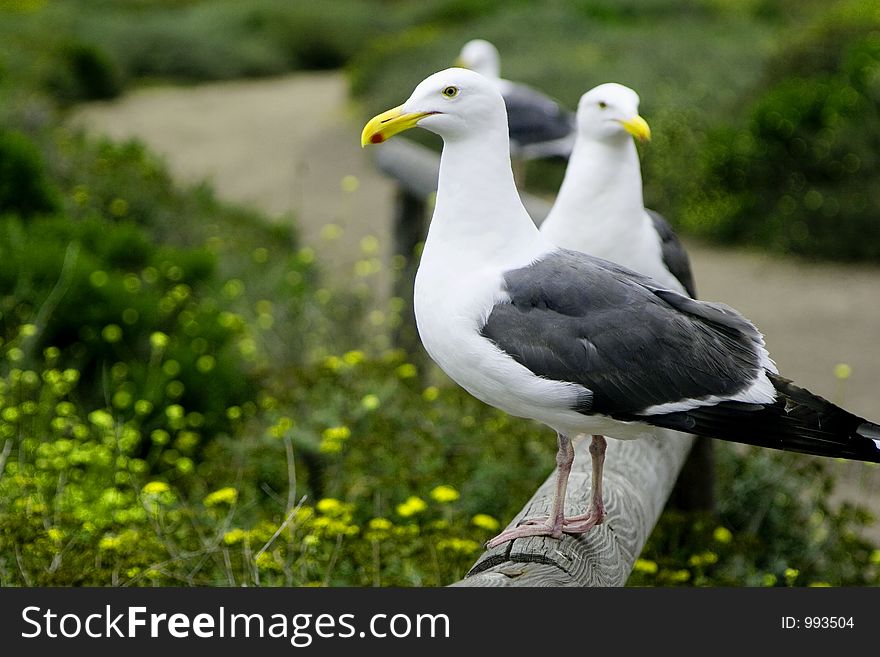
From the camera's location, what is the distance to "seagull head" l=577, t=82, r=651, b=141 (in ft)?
10.6

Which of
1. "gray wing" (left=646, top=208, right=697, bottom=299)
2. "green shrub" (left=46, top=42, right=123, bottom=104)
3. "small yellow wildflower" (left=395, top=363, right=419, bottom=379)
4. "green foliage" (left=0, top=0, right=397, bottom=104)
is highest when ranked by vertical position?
"green foliage" (left=0, top=0, right=397, bottom=104)

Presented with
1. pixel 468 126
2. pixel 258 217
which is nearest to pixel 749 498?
pixel 468 126

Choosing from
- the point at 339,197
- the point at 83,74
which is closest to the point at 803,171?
the point at 339,197

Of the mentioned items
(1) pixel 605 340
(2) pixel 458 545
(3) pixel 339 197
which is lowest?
(2) pixel 458 545

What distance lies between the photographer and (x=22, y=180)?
248 inches

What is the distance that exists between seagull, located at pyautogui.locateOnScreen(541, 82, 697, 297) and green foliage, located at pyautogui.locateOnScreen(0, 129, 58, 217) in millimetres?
3894

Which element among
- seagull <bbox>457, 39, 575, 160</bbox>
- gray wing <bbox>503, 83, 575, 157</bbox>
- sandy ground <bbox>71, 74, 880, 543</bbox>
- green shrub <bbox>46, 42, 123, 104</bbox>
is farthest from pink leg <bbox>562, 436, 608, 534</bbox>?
green shrub <bbox>46, 42, 123, 104</bbox>

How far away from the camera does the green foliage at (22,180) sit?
20.3 feet

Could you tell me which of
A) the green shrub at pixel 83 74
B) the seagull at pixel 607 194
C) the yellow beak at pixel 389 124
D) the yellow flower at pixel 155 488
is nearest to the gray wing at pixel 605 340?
the yellow beak at pixel 389 124

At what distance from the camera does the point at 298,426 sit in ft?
14.9

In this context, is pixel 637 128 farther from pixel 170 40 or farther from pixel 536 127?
pixel 170 40

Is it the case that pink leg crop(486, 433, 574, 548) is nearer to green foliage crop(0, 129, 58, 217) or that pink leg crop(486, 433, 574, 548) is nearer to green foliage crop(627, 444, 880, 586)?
green foliage crop(627, 444, 880, 586)

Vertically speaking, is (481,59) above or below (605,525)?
above

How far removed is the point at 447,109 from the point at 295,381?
2714mm
